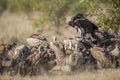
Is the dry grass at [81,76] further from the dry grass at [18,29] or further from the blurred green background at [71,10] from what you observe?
the dry grass at [18,29]

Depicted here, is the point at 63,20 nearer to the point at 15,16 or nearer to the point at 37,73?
the point at 37,73

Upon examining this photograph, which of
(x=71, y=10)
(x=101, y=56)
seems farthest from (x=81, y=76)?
(x=71, y=10)

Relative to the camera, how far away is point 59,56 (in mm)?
15430

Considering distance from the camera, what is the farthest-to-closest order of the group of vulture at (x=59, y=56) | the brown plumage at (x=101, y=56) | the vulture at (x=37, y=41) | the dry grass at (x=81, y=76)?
the vulture at (x=37, y=41) < the brown plumage at (x=101, y=56) < the group of vulture at (x=59, y=56) < the dry grass at (x=81, y=76)

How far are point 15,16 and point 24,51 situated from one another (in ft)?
132

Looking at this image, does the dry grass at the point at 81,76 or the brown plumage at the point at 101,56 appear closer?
the dry grass at the point at 81,76

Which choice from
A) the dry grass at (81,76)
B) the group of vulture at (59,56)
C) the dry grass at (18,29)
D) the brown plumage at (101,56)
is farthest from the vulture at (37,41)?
the dry grass at (18,29)

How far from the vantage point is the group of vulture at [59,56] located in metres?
15.2

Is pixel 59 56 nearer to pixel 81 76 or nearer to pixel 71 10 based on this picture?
pixel 81 76

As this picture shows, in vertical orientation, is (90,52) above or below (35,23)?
below

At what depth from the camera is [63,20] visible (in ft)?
101

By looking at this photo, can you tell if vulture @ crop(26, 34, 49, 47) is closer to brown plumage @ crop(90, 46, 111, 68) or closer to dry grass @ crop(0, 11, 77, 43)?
brown plumage @ crop(90, 46, 111, 68)

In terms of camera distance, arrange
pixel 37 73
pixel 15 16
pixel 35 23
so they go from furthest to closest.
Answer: pixel 15 16 → pixel 35 23 → pixel 37 73

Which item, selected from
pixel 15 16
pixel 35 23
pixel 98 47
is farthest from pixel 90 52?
pixel 15 16
